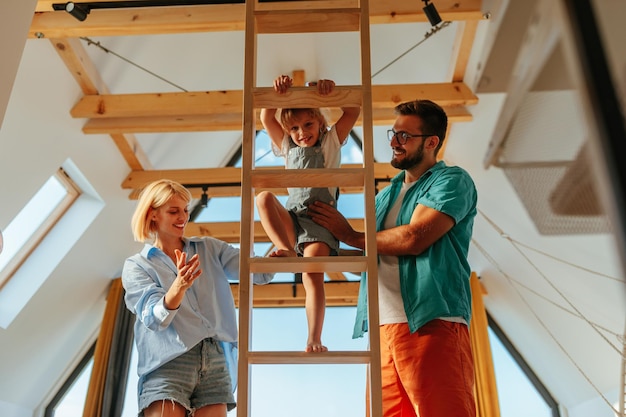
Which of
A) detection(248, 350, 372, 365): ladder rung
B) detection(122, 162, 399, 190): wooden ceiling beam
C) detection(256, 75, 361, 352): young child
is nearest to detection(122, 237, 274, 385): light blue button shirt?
detection(256, 75, 361, 352): young child

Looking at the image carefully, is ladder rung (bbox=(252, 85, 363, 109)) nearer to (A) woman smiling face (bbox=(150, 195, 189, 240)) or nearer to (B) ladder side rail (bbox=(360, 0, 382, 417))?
(B) ladder side rail (bbox=(360, 0, 382, 417))

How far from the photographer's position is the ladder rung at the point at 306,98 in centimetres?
195

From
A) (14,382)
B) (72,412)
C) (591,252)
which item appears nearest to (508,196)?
(591,252)

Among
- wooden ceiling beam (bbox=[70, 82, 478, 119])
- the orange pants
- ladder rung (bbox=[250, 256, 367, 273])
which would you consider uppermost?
wooden ceiling beam (bbox=[70, 82, 478, 119])

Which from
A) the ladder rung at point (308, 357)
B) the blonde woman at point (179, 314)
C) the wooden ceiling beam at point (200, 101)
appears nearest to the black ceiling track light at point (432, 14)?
the wooden ceiling beam at point (200, 101)

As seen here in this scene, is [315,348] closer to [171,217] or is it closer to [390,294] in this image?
[390,294]

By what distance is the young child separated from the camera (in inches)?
81.8

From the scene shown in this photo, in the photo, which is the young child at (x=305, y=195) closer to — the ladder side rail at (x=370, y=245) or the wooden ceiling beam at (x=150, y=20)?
the ladder side rail at (x=370, y=245)

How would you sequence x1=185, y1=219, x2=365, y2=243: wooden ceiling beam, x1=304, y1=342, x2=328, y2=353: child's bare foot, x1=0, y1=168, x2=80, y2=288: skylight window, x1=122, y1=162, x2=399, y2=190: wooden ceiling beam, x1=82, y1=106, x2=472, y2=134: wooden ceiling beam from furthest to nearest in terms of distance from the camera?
x1=185, y1=219, x2=365, y2=243: wooden ceiling beam → x1=122, y1=162, x2=399, y2=190: wooden ceiling beam → x1=0, y1=168, x2=80, y2=288: skylight window → x1=82, y1=106, x2=472, y2=134: wooden ceiling beam → x1=304, y1=342, x2=328, y2=353: child's bare foot

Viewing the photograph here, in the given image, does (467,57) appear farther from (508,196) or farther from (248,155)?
(248,155)

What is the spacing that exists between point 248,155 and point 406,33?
285cm

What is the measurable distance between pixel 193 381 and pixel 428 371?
71 cm

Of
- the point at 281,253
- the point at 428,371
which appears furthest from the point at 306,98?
the point at 428,371

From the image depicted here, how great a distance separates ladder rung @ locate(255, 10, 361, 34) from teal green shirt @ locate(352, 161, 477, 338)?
56cm
